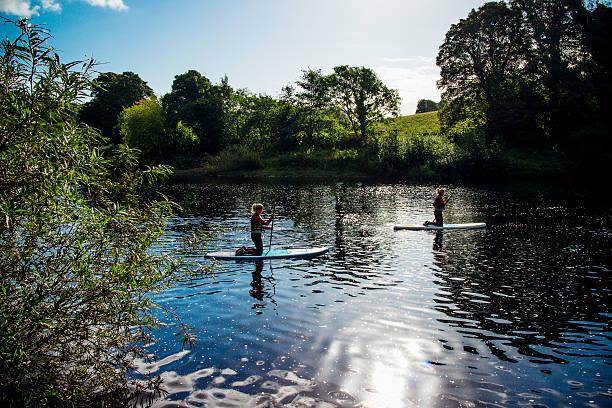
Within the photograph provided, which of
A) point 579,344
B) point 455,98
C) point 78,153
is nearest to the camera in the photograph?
point 78,153

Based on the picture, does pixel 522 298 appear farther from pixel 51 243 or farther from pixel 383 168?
pixel 383 168

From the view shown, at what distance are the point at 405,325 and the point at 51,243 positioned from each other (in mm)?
8378

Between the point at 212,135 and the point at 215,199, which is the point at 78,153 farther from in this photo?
the point at 212,135

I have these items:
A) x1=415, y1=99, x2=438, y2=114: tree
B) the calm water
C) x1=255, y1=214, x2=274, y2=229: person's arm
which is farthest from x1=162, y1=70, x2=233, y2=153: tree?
x1=415, y1=99, x2=438, y2=114: tree

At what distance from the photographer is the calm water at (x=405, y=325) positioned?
738 cm

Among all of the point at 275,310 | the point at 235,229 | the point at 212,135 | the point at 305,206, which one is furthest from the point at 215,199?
the point at 212,135

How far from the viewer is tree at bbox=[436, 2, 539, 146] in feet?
201

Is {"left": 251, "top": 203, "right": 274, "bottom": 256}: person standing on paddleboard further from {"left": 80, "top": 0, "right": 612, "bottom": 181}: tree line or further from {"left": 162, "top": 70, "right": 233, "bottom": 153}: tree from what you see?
{"left": 162, "top": 70, "right": 233, "bottom": 153}: tree

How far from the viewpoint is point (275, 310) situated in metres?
11.3

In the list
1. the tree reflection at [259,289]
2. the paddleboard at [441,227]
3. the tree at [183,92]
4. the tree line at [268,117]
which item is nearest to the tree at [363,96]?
the tree line at [268,117]

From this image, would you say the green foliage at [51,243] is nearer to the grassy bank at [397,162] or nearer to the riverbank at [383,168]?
the riverbank at [383,168]

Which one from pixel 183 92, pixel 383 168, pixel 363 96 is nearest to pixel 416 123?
pixel 363 96

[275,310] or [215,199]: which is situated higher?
[215,199]

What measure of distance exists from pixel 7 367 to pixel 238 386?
12.6 ft
